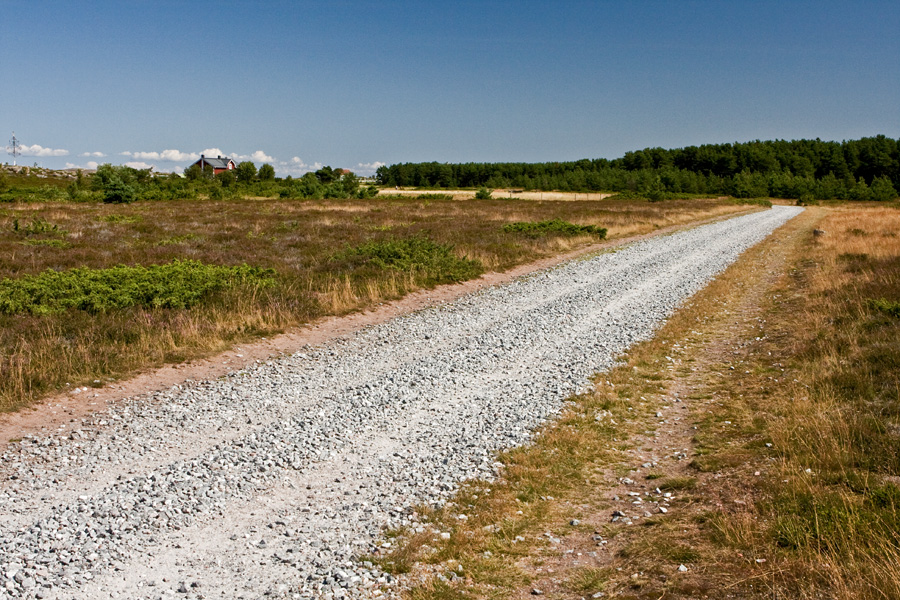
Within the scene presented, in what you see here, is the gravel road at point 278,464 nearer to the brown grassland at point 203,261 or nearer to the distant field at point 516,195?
the brown grassland at point 203,261

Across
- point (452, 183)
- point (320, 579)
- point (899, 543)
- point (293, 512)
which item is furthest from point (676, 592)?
point (452, 183)

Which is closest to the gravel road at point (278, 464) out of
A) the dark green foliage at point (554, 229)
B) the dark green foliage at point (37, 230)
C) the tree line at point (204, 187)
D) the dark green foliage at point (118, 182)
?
the dark green foliage at point (554, 229)

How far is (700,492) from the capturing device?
5742 mm

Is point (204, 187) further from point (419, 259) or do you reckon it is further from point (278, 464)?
point (278, 464)

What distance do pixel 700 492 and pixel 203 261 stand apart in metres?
18.4

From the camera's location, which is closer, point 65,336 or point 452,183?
Answer: point 65,336

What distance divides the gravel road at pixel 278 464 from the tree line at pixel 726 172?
80.4m

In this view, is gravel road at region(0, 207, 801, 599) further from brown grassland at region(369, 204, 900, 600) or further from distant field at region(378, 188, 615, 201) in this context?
distant field at region(378, 188, 615, 201)

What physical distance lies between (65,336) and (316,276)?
789 centimetres

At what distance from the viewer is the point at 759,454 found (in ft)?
21.2

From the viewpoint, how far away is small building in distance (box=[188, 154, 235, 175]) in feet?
419

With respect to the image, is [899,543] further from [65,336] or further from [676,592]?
[65,336]

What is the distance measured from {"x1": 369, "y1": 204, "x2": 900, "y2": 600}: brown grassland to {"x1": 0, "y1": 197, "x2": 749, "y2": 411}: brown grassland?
21.6 ft

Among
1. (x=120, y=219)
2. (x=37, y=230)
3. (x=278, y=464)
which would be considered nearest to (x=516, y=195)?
(x=120, y=219)
